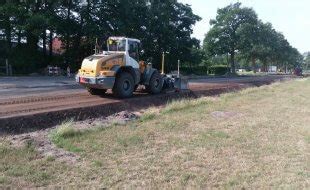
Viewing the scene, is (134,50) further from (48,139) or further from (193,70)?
(193,70)

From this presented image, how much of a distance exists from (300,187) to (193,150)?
291cm

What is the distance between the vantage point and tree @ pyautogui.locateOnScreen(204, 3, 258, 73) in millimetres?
81250

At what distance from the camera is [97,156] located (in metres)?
8.69

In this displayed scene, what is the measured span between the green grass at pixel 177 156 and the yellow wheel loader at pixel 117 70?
4.13 meters

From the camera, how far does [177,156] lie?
28.8ft

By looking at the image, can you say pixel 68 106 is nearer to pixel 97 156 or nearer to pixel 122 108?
pixel 122 108

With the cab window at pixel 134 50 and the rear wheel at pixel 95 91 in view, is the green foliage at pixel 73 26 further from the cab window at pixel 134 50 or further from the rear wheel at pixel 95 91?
the cab window at pixel 134 50

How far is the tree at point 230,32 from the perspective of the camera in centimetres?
8125

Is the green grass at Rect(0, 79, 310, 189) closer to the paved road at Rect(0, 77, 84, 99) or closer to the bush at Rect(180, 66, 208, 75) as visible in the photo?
the paved road at Rect(0, 77, 84, 99)

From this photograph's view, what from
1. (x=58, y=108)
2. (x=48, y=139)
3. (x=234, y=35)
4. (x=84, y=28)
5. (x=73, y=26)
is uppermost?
(x=234, y=35)

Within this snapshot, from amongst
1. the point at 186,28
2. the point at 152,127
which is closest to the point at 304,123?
the point at 152,127

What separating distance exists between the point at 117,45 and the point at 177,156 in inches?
404

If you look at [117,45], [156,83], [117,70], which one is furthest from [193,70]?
[117,70]

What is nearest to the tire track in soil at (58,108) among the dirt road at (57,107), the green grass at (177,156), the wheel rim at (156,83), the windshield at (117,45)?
the dirt road at (57,107)
